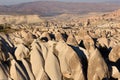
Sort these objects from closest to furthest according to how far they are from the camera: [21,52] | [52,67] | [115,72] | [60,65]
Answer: [115,72]
[52,67]
[60,65]
[21,52]

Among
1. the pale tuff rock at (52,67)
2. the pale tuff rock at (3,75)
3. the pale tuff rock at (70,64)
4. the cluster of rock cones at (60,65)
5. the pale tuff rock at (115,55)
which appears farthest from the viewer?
the pale tuff rock at (115,55)

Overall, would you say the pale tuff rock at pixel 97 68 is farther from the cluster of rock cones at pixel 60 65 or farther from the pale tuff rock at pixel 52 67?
the pale tuff rock at pixel 52 67

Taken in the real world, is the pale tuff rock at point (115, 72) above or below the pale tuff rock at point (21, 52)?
below

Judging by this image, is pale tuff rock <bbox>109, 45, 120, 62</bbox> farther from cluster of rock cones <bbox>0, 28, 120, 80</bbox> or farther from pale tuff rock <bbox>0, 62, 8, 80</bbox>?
pale tuff rock <bbox>0, 62, 8, 80</bbox>

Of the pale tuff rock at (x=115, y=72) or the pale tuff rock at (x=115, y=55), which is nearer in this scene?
the pale tuff rock at (x=115, y=72)

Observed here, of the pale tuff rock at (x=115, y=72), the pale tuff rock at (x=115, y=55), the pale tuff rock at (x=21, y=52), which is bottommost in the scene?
the pale tuff rock at (x=115, y=72)

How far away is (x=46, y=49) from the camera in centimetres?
1404

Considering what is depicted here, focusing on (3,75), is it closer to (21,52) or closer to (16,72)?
(16,72)

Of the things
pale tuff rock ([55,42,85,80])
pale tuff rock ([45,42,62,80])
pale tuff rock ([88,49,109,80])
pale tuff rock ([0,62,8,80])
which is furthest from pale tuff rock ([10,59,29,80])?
pale tuff rock ([88,49,109,80])

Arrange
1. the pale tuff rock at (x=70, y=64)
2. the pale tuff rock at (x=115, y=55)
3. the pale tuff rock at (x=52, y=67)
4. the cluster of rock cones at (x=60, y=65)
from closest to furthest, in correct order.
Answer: the cluster of rock cones at (x=60, y=65) < the pale tuff rock at (x=70, y=64) < the pale tuff rock at (x=52, y=67) < the pale tuff rock at (x=115, y=55)

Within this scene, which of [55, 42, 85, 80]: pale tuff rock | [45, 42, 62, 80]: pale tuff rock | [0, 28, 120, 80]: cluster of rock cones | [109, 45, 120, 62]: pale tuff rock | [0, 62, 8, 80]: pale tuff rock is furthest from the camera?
[109, 45, 120, 62]: pale tuff rock

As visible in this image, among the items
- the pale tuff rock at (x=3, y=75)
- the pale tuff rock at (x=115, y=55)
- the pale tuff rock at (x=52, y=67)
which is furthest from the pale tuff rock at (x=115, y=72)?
the pale tuff rock at (x=3, y=75)

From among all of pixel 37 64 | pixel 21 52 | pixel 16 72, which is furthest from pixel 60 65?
pixel 21 52

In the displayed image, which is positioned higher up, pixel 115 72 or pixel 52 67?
pixel 52 67
